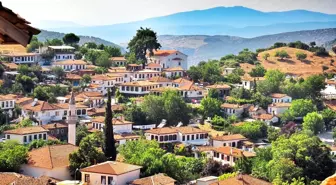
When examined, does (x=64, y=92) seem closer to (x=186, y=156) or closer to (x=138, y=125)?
(x=138, y=125)

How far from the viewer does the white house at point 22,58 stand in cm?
4309

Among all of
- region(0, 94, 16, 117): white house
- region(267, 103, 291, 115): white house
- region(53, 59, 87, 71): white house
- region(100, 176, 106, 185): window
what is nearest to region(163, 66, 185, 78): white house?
region(53, 59, 87, 71): white house

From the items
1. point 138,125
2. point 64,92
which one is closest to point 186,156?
point 138,125

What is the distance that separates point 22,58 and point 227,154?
1987cm

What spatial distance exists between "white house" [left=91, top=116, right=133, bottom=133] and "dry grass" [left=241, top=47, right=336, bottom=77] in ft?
78.4

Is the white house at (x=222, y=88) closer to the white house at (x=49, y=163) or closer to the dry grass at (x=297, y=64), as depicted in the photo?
the dry grass at (x=297, y=64)

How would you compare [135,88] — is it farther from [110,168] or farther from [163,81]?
[110,168]

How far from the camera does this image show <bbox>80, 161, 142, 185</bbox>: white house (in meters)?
19.5

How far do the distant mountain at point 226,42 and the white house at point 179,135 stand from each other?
5131 inches

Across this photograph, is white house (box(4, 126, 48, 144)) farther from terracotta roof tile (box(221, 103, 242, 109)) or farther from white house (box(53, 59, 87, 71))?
white house (box(53, 59, 87, 71))

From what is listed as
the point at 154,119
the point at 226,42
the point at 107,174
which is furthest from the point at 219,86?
the point at 226,42

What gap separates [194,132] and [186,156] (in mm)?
3198

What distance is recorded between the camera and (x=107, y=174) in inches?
766

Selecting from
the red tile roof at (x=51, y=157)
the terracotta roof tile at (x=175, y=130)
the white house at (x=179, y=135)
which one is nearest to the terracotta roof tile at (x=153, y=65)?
the terracotta roof tile at (x=175, y=130)
